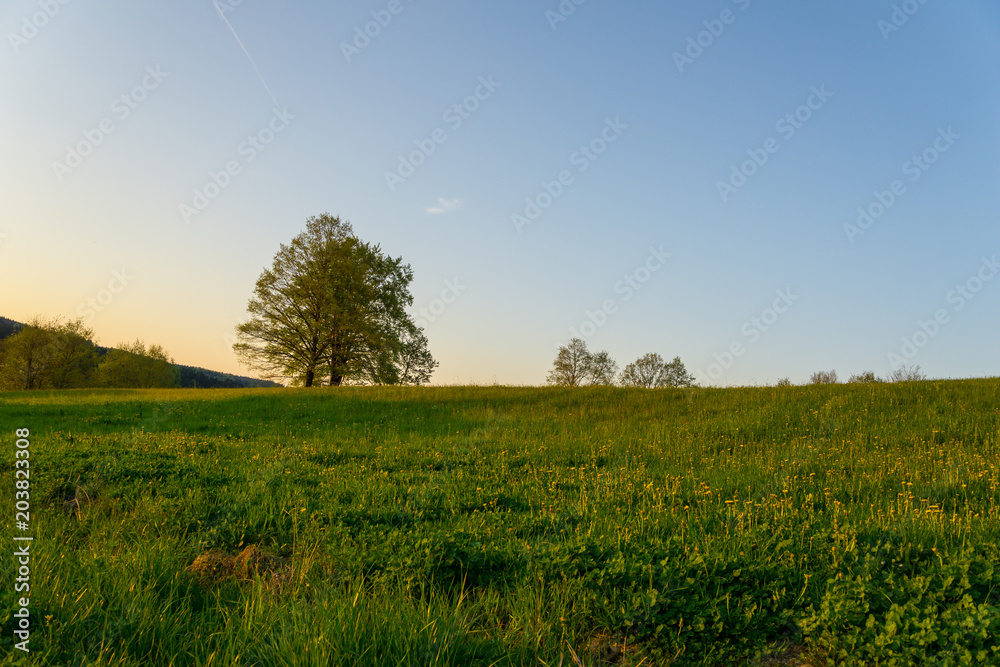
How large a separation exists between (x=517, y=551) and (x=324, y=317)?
3649 cm

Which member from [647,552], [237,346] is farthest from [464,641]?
[237,346]

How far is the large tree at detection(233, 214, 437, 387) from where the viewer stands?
3931 cm

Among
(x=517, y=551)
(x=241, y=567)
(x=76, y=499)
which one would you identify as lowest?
(x=241, y=567)

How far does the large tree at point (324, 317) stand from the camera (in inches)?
1548

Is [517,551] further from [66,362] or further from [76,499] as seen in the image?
[66,362]

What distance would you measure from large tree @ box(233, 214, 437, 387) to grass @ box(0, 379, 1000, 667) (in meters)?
27.0

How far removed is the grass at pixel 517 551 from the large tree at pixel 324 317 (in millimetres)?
27049

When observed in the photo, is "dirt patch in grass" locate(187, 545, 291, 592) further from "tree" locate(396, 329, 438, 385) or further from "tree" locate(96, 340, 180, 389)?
"tree" locate(96, 340, 180, 389)

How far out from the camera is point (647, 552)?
5.28 m

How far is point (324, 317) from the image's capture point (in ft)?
130

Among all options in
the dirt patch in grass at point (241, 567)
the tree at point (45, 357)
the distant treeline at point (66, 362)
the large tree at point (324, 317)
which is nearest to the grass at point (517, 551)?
the dirt patch in grass at point (241, 567)

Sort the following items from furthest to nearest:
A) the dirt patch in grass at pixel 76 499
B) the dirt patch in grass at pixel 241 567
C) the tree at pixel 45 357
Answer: the tree at pixel 45 357 → the dirt patch in grass at pixel 76 499 → the dirt patch in grass at pixel 241 567

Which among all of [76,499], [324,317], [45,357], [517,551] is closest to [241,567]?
[517,551]

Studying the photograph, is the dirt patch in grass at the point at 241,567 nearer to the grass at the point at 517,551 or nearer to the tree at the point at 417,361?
the grass at the point at 517,551
